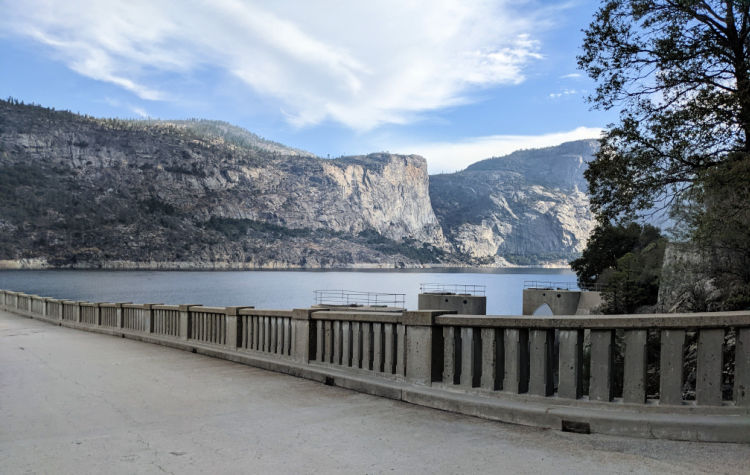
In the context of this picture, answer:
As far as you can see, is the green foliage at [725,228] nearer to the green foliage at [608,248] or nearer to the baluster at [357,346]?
the baluster at [357,346]

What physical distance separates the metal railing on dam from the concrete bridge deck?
197mm

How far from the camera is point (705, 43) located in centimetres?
1678

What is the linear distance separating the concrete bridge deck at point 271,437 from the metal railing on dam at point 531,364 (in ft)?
0.65

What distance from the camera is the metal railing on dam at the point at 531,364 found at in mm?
5160

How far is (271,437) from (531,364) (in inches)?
116

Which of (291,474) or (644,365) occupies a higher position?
(644,365)

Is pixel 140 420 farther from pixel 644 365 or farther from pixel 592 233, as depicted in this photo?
pixel 592 233

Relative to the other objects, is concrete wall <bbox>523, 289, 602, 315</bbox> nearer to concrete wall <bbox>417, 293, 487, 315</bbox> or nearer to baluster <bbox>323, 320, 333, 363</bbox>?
concrete wall <bbox>417, 293, 487, 315</bbox>

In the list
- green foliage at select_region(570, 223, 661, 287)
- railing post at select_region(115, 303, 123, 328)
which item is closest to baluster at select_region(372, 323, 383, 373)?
railing post at select_region(115, 303, 123, 328)

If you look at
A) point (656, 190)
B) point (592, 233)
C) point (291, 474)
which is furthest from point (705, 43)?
point (592, 233)

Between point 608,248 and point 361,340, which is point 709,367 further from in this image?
point 608,248

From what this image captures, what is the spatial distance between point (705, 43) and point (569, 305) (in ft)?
139

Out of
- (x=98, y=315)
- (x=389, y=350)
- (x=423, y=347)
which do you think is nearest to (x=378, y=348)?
(x=389, y=350)

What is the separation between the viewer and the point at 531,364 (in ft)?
20.3
